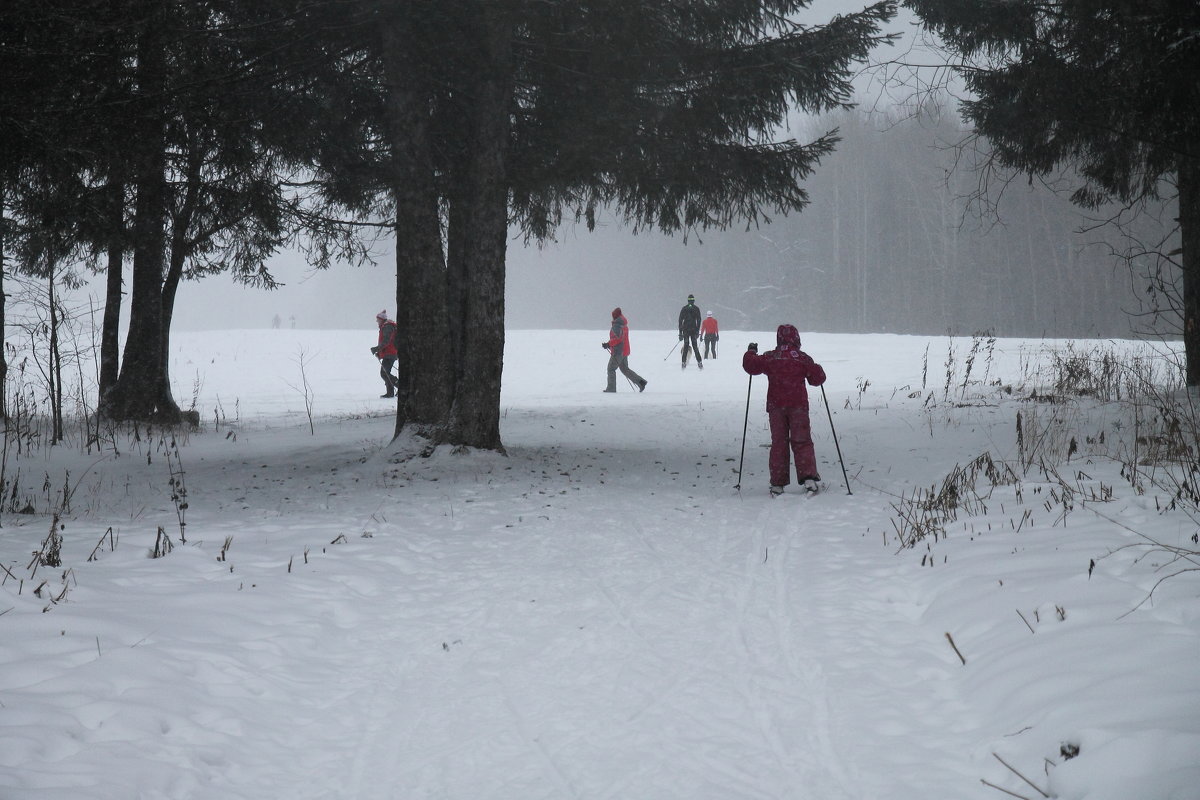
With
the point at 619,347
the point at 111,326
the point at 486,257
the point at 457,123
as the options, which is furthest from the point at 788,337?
the point at 111,326

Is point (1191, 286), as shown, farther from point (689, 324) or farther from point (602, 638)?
point (689, 324)

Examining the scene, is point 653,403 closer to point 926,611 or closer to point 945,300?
point 926,611

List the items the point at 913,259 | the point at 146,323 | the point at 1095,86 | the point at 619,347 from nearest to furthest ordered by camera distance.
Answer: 1. the point at 1095,86
2. the point at 146,323
3. the point at 619,347
4. the point at 913,259

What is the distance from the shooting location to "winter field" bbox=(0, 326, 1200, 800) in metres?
2.81

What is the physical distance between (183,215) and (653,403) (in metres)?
9.72

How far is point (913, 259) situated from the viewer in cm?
6762

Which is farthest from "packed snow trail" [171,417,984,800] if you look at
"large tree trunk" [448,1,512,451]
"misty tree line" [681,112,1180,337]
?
"misty tree line" [681,112,1180,337]

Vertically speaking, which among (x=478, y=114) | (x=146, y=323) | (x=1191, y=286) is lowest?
(x=146, y=323)

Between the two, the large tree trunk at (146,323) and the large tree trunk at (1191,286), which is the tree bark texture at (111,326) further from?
the large tree trunk at (1191,286)

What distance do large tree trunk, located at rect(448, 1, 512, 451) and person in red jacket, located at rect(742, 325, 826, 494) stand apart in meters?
2.99

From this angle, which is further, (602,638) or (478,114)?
(478,114)

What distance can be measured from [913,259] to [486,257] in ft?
218

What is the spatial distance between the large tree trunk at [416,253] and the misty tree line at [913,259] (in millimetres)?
55623

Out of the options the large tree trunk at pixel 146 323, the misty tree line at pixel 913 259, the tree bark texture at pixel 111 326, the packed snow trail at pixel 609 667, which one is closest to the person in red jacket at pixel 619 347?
the large tree trunk at pixel 146 323
